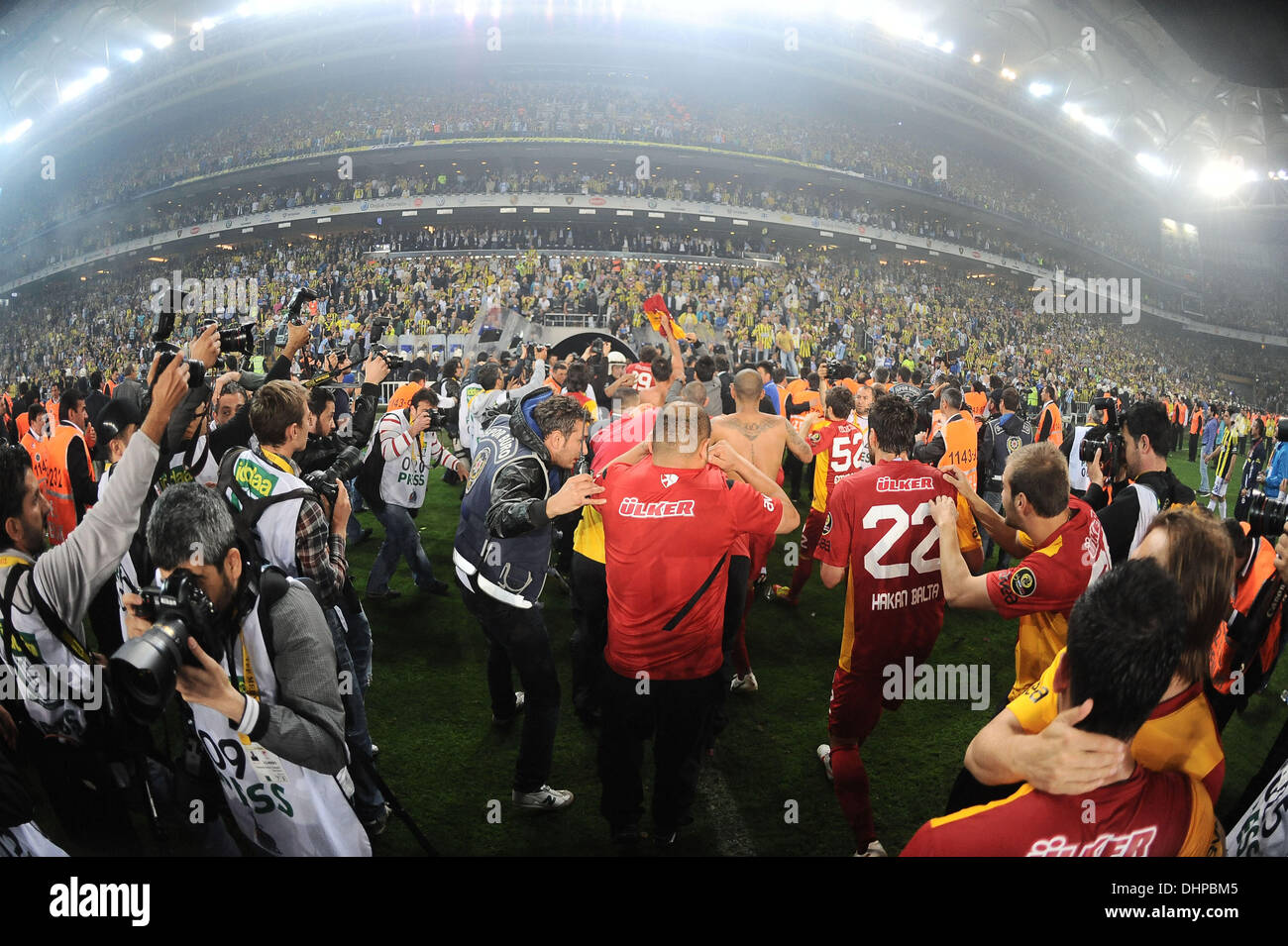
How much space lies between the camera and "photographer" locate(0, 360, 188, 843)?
2.31 m

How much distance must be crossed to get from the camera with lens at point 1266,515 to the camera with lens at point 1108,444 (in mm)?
1340

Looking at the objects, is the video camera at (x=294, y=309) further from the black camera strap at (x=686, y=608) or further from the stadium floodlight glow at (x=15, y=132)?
the stadium floodlight glow at (x=15, y=132)

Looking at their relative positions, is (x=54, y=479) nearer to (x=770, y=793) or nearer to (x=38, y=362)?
(x=770, y=793)

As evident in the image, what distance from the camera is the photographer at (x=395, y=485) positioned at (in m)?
6.07

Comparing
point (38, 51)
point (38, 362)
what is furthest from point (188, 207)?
point (38, 51)

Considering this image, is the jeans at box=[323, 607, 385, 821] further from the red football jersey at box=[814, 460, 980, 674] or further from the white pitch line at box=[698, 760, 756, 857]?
the red football jersey at box=[814, 460, 980, 674]

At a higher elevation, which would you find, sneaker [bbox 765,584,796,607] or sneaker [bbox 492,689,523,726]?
sneaker [bbox 765,584,796,607]

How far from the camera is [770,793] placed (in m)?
3.86

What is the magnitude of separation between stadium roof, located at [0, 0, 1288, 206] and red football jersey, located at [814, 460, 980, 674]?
18014 millimetres

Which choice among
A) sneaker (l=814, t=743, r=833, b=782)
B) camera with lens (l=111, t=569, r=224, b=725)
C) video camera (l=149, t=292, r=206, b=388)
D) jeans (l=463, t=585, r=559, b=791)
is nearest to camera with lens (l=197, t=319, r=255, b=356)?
video camera (l=149, t=292, r=206, b=388)

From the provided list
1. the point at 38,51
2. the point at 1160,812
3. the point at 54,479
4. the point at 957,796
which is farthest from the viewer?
the point at 38,51

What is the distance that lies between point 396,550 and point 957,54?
39014mm

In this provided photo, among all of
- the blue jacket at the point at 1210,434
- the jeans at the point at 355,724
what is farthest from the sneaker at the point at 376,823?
the blue jacket at the point at 1210,434
